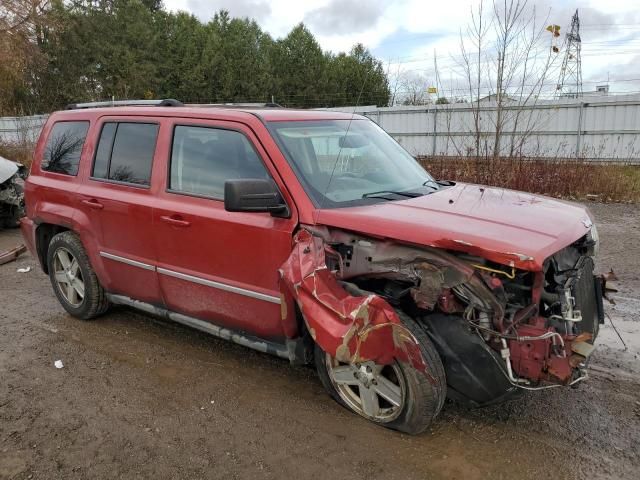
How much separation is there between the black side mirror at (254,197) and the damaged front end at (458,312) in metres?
0.32

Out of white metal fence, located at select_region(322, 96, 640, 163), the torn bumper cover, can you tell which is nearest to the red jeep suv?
the torn bumper cover

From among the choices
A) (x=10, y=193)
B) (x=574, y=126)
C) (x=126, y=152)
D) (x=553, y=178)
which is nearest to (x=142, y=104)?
(x=126, y=152)

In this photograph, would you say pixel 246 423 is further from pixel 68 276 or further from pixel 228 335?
pixel 68 276

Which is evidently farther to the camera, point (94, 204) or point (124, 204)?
point (94, 204)

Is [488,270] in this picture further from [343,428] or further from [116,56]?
[116,56]

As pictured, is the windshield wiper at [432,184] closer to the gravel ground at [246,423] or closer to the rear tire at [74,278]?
the gravel ground at [246,423]

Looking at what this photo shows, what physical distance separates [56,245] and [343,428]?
333 cm

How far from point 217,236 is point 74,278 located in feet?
7.06

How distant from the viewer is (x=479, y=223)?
2.90 meters

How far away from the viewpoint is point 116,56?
39.8 meters

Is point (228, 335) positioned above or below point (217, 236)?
below

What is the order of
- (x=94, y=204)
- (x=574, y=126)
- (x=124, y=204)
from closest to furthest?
(x=124, y=204), (x=94, y=204), (x=574, y=126)

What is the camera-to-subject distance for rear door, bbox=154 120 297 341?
3.43 metres

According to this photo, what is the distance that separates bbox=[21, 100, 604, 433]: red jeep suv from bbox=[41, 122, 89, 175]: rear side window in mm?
52
